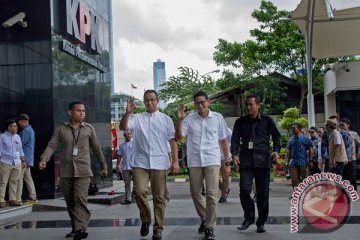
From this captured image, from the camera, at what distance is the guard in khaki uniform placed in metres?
6.64

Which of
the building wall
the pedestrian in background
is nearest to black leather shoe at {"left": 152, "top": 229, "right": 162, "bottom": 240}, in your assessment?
the pedestrian in background

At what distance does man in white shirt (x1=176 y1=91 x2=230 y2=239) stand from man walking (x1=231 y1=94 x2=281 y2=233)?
340 mm

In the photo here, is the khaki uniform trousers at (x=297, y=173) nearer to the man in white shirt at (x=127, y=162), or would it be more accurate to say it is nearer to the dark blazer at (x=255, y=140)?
the man in white shirt at (x=127, y=162)

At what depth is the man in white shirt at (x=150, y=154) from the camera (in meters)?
6.46

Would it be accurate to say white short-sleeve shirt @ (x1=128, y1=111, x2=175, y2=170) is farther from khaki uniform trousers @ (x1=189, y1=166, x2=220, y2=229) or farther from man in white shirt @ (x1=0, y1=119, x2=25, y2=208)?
man in white shirt @ (x1=0, y1=119, x2=25, y2=208)

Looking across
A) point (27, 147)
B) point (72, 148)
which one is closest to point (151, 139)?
point (72, 148)

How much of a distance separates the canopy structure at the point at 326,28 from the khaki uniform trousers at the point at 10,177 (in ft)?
39.6

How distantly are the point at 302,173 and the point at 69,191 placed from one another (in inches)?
231

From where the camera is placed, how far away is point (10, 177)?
9.90 m

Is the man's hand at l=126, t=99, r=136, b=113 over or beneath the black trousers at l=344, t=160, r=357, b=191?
over

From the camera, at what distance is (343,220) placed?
23.2ft

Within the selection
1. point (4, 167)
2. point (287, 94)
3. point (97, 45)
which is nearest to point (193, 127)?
point (4, 167)

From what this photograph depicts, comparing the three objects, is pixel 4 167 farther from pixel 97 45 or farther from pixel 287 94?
pixel 287 94

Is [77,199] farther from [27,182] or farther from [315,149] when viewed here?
[315,149]
